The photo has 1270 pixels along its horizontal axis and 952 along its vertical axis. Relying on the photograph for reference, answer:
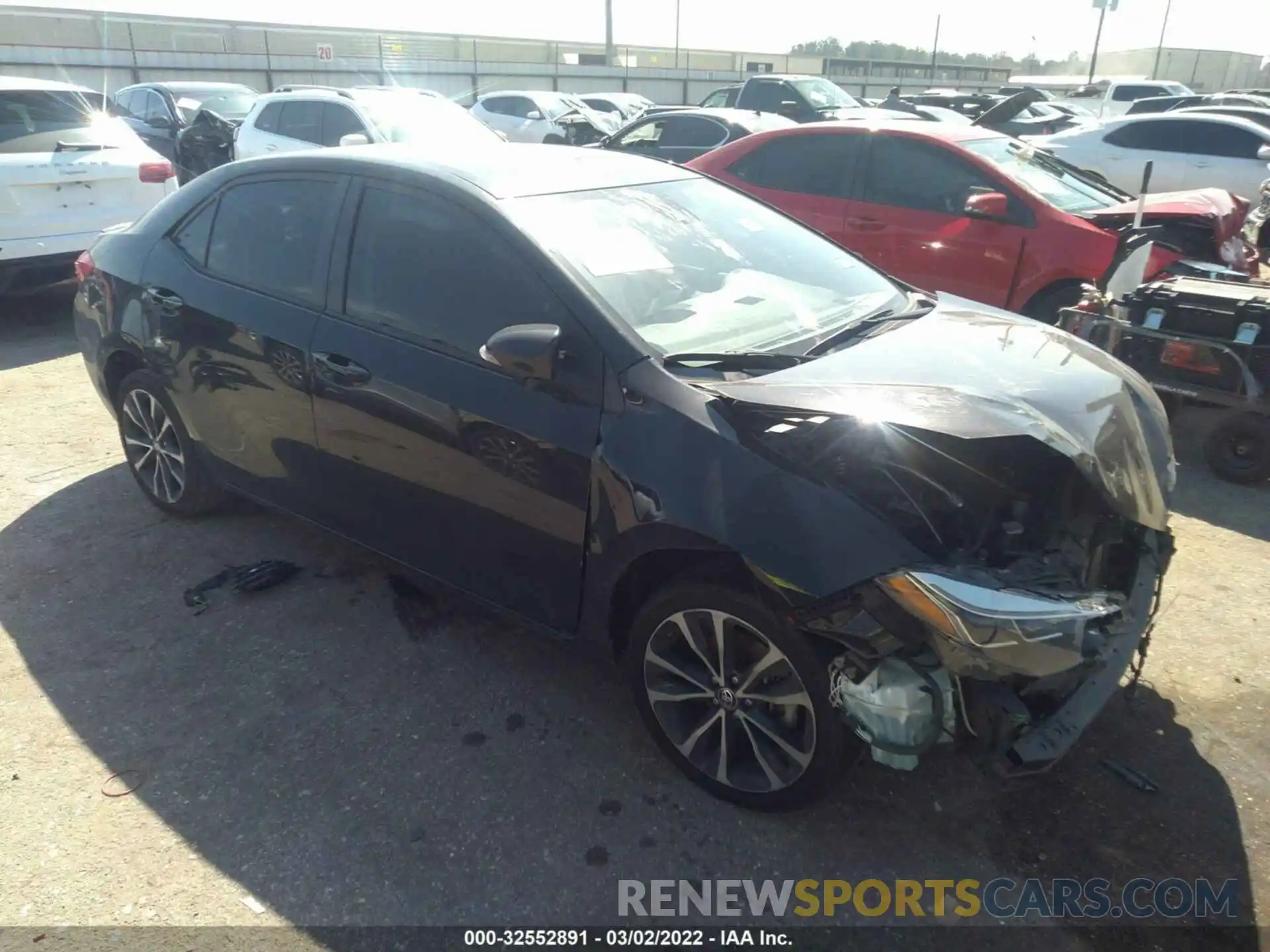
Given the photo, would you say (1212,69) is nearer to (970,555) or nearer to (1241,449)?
(1241,449)

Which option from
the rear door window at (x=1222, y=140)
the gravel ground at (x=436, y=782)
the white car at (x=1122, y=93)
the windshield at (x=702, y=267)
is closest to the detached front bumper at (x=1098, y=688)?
the gravel ground at (x=436, y=782)

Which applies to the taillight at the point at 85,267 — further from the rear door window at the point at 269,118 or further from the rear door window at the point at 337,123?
the rear door window at the point at 269,118

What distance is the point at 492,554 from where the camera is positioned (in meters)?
3.07

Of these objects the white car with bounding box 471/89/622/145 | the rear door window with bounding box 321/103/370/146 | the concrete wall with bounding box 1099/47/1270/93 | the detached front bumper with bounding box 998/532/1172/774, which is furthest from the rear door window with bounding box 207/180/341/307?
the concrete wall with bounding box 1099/47/1270/93

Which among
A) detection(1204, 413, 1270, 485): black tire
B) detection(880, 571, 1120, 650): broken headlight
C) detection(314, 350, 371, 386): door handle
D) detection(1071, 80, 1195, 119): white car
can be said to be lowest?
detection(1204, 413, 1270, 485): black tire

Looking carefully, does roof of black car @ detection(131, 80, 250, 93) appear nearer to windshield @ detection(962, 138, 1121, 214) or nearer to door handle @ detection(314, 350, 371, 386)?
windshield @ detection(962, 138, 1121, 214)

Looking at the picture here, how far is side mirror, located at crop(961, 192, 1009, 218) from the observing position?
19.7ft

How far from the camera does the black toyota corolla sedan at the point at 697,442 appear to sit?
7.75 ft

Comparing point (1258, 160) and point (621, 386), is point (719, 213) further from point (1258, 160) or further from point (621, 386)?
point (1258, 160)

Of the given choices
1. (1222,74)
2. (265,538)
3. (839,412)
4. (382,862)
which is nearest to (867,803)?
(839,412)

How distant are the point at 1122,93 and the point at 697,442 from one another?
27271 mm

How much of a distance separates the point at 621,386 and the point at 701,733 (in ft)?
3.48

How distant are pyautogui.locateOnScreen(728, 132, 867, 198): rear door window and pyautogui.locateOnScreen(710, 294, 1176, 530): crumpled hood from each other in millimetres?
3826

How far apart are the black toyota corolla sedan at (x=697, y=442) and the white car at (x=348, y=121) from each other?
23.5 ft
